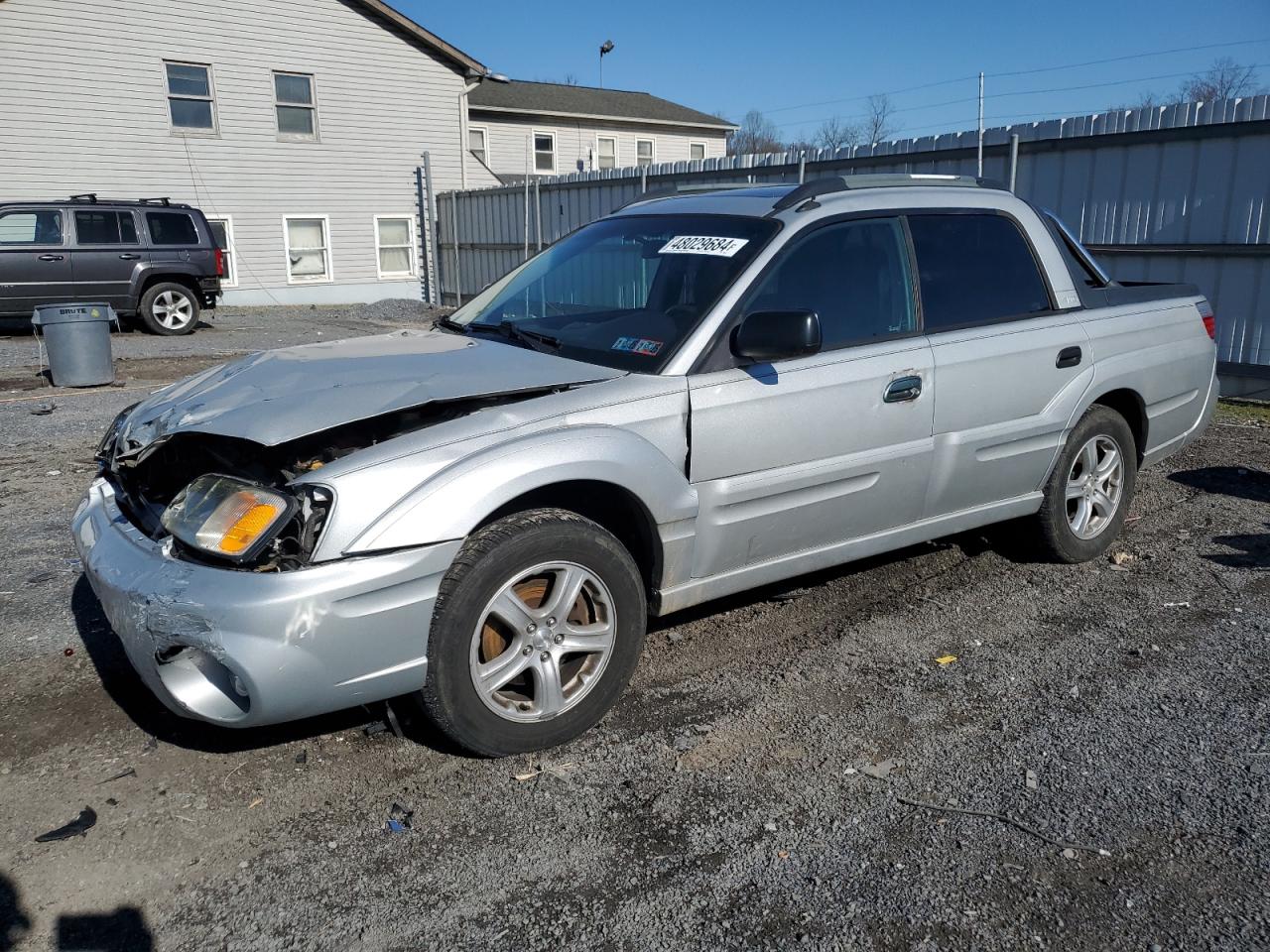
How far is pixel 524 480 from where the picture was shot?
10.7ft

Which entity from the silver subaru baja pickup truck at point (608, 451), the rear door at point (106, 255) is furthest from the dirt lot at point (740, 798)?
the rear door at point (106, 255)

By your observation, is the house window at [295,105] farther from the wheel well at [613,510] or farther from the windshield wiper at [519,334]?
the wheel well at [613,510]

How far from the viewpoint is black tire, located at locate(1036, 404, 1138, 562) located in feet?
16.4

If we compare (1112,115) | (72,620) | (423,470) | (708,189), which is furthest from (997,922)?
(1112,115)

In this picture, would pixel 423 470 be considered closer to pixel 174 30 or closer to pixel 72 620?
pixel 72 620

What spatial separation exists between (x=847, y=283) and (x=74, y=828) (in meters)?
3.37

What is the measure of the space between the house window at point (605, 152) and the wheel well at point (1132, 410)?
28.8m

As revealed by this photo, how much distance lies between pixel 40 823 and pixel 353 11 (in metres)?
22.8

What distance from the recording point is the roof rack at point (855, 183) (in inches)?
167

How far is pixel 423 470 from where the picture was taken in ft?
10.2

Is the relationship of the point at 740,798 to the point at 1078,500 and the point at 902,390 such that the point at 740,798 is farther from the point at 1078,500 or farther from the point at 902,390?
the point at 1078,500

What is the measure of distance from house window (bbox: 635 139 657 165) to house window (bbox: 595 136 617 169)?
3.24 ft

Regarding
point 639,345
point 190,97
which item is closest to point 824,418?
point 639,345

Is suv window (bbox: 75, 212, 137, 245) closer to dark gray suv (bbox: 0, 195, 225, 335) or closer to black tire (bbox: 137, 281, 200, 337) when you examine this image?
dark gray suv (bbox: 0, 195, 225, 335)
